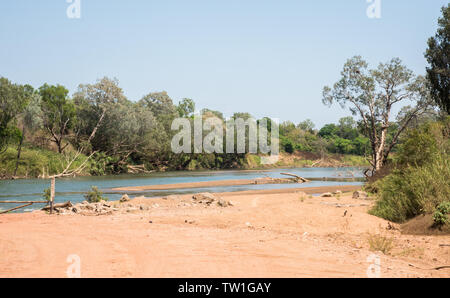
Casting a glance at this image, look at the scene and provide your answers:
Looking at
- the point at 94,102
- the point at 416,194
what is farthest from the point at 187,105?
the point at 416,194

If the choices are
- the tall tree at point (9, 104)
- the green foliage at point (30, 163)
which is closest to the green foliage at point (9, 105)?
the tall tree at point (9, 104)

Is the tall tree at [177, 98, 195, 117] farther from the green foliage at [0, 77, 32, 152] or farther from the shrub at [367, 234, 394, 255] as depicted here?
the shrub at [367, 234, 394, 255]

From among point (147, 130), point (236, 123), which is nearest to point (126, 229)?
point (147, 130)

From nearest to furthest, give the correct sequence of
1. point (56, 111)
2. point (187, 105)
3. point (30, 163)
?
1. point (30, 163)
2. point (56, 111)
3. point (187, 105)

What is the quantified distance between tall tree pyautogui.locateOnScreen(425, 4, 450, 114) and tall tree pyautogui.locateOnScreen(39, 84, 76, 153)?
154ft

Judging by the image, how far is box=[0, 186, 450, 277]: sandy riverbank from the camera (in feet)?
25.2

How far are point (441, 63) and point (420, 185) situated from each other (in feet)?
69.4

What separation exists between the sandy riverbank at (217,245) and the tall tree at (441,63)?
18.7 meters

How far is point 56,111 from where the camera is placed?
59375 mm

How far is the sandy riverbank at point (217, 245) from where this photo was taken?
25.2ft

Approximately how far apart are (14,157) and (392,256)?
49969 mm

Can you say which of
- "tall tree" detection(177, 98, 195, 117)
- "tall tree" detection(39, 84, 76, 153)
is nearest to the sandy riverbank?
"tall tree" detection(39, 84, 76, 153)

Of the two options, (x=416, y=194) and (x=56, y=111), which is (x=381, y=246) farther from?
(x=56, y=111)
